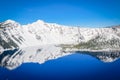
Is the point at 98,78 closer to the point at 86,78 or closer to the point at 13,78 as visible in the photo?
the point at 86,78

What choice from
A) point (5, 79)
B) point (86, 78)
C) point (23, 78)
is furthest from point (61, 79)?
point (5, 79)

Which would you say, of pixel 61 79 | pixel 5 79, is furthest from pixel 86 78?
pixel 5 79

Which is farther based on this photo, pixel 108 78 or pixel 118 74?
pixel 118 74

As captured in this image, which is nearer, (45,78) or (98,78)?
(98,78)

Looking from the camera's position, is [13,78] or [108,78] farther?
[13,78]

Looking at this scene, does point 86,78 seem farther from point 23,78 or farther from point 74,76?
point 23,78

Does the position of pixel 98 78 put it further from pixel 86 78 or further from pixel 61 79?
pixel 61 79

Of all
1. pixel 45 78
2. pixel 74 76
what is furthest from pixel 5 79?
pixel 74 76
